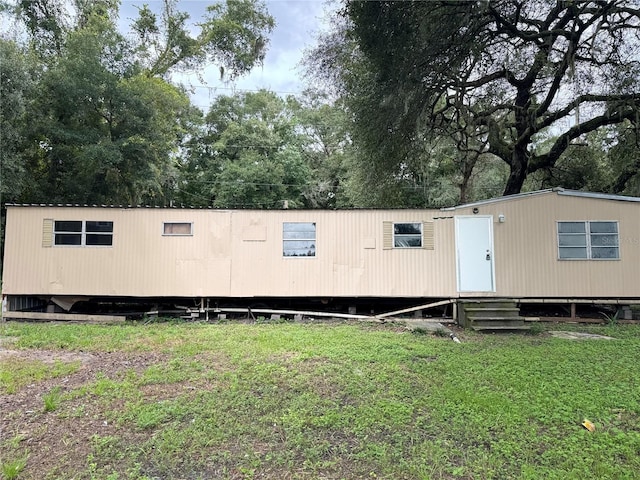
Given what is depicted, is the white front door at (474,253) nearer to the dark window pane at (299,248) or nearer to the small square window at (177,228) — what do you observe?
the dark window pane at (299,248)

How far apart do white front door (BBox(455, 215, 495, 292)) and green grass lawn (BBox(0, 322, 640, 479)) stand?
2.55 metres

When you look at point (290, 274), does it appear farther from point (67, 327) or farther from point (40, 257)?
point (40, 257)

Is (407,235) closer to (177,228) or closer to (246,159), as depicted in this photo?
(177,228)

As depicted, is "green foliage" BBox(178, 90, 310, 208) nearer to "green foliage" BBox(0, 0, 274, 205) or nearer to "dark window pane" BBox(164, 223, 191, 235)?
"green foliage" BBox(0, 0, 274, 205)

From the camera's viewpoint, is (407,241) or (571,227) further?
(407,241)

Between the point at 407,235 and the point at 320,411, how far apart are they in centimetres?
561

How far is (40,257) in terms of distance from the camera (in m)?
8.09

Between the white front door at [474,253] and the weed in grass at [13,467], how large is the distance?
7603mm

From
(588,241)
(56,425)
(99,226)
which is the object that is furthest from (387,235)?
(56,425)

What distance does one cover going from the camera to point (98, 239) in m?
8.23

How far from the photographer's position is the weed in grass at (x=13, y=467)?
2.52 meters

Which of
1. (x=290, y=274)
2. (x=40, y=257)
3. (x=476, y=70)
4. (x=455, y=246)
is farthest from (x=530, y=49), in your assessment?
(x=40, y=257)

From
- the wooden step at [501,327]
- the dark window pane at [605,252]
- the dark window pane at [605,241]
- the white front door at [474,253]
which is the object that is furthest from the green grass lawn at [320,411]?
the dark window pane at [605,241]

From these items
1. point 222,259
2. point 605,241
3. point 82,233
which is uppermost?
point 82,233
